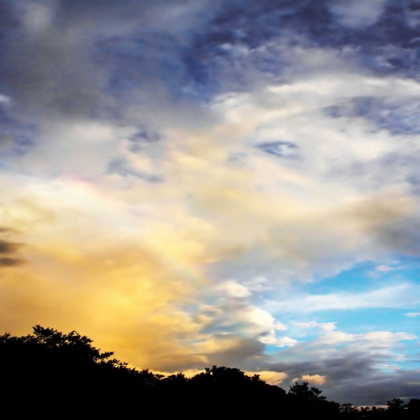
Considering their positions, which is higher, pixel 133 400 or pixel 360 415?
pixel 133 400

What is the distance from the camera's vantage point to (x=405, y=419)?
61.4 meters

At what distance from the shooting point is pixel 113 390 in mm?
39719

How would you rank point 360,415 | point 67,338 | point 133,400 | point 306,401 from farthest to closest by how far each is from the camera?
point 360,415, point 306,401, point 67,338, point 133,400

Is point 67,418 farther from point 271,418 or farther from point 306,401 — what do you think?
point 306,401

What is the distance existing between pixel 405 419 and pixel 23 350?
175 ft

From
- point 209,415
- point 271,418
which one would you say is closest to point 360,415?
point 271,418

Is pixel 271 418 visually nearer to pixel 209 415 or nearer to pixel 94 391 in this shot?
pixel 209 415

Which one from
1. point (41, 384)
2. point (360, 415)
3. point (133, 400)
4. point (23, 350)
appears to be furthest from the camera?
point (360, 415)

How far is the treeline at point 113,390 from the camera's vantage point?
32844 millimetres

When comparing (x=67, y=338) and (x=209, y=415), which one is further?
(x=67, y=338)

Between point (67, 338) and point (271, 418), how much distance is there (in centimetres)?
2534

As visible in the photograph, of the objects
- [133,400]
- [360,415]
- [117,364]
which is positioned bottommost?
[360,415]

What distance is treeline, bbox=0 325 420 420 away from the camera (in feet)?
108

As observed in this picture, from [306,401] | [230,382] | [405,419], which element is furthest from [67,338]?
[405,419]
